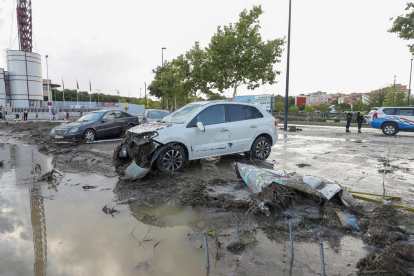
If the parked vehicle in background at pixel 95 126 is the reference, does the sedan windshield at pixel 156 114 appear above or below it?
above

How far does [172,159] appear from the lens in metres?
5.88

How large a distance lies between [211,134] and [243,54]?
514 inches

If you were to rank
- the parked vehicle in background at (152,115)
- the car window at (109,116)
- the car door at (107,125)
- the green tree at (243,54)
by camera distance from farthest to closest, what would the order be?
the green tree at (243,54) < the parked vehicle in background at (152,115) < the car window at (109,116) < the car door at (107,125)

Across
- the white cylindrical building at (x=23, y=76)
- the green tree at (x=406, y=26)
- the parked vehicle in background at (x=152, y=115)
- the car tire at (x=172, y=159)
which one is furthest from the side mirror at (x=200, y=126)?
the white cylindrical building at (x=23, y=76)

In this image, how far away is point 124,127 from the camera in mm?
12414

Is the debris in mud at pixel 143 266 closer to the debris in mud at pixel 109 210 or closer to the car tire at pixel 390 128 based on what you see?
the debris in mud at pixel 109 210

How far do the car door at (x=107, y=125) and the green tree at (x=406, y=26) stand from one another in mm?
19684

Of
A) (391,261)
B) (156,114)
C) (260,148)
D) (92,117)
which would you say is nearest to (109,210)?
(391,261)

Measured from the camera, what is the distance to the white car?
5643 millimetres

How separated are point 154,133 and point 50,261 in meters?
3.16

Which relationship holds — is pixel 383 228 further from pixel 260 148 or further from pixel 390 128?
pixel 390 128

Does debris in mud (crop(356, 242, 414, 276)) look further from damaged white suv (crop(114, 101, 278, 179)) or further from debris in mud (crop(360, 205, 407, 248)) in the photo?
damaged white suv (crop(114, 101, 278, 179))

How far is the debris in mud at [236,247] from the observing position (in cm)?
296

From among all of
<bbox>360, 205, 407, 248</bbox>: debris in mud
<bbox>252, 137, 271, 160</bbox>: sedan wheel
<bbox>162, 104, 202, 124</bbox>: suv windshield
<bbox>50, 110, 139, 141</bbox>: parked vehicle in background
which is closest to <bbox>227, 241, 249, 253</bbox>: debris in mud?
<bbox>360, 205, 407, 248</bbox>: debris in mud
